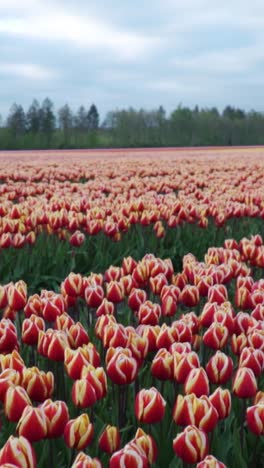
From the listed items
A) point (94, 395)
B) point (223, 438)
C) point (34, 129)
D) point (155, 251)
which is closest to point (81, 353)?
point (94, 395)

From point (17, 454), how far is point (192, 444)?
0.55 meters

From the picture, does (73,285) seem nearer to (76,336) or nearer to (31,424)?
(76,336)

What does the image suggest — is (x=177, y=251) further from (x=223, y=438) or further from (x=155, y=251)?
(x=223, y=438)

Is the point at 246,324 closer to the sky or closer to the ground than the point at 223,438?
closer to the sky

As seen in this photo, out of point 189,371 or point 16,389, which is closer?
point 16,389

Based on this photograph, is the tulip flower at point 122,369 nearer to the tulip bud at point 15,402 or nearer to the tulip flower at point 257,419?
the tulip bud at point 15,402

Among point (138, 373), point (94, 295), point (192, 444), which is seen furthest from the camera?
point (94, 295)

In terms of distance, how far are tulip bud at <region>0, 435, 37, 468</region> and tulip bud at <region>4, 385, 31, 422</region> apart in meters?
0.38

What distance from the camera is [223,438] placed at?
2.50 m

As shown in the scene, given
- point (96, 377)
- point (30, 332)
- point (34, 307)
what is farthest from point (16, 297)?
point (96, 377)

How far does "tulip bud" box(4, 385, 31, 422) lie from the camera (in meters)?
2.27

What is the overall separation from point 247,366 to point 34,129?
8025 centimetres

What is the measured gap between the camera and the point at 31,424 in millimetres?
2105

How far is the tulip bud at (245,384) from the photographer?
247cm
